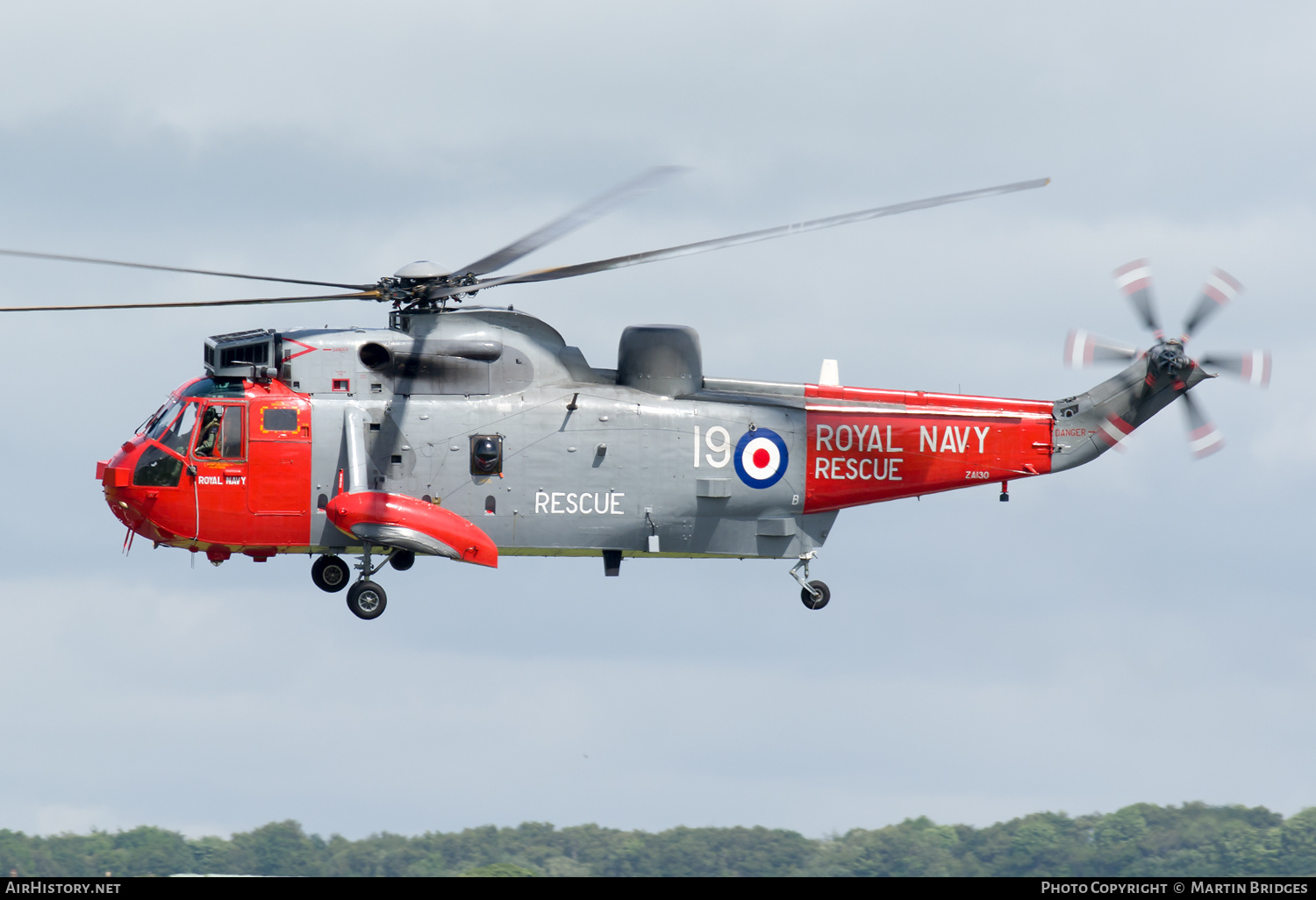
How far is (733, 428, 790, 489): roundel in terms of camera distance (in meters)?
33.5

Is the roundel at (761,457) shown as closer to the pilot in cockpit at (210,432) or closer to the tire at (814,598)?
the tire at (814,598)

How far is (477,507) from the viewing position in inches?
1282

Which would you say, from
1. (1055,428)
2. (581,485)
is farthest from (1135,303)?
(581,485)

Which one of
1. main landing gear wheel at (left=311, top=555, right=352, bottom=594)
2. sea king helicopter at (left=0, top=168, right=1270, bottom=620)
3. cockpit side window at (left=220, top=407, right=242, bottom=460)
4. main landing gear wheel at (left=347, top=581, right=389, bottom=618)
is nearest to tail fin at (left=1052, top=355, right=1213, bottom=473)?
sea king helicopter at (left=0, top=168, right=1270, bottom=620)

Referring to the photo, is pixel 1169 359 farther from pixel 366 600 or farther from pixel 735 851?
pixel 735 851

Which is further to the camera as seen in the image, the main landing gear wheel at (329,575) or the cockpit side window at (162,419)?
the main landing gear wheel at (329,575)

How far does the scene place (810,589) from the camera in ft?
113

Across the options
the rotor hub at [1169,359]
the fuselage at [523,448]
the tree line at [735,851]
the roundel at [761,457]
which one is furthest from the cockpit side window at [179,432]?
the tree line at [735,851]

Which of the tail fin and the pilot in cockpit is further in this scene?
the tail fin

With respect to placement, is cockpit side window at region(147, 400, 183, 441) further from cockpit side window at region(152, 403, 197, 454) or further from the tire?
the tire

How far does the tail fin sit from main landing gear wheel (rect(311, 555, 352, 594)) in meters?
15.1

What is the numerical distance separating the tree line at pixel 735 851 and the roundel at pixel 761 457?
109ft

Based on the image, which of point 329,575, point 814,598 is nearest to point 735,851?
point 814,598

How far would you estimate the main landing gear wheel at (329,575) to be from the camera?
33531 millimetres
